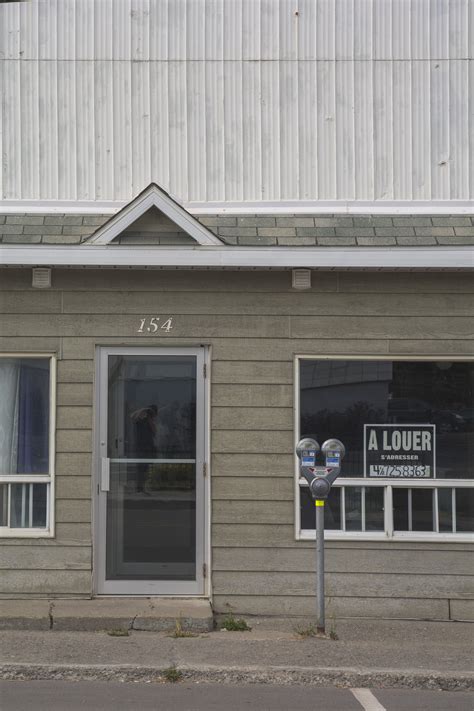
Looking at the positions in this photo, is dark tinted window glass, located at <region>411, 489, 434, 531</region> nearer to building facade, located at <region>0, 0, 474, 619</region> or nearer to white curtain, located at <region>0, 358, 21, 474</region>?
building facade, located at <region>0, 0, 474, 619</region>

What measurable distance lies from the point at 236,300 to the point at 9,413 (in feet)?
7.71

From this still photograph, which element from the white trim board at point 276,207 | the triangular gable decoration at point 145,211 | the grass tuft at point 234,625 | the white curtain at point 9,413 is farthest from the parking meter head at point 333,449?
the white curtain at point 9,413

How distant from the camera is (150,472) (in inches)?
326

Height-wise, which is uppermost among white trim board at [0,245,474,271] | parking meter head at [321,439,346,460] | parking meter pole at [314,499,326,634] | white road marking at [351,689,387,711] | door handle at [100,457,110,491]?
white trim board at [0,245,474,271]

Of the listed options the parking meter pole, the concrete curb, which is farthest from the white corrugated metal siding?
the concrete curb

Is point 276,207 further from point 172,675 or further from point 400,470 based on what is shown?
point 172,675

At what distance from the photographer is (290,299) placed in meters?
8.26

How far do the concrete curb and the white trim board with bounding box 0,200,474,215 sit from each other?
13.3 ft

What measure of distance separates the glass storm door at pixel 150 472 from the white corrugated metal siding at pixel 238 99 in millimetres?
1699

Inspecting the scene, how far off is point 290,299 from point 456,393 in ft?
5.76

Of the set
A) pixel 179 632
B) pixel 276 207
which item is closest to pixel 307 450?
pixel 179 632

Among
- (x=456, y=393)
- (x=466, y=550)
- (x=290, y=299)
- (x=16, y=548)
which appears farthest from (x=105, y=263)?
(x=466, y=550)

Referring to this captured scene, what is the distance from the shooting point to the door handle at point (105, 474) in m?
8.19

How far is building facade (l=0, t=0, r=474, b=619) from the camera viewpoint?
806cm
